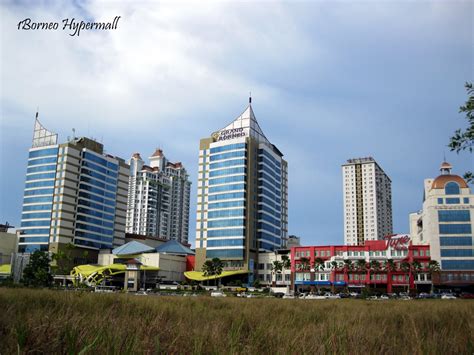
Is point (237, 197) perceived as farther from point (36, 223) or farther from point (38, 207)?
point (36, 223)

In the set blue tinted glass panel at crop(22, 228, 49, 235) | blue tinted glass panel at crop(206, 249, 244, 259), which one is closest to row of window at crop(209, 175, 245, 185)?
blue tinted glass panel at crop(206, 249, 244, 259)

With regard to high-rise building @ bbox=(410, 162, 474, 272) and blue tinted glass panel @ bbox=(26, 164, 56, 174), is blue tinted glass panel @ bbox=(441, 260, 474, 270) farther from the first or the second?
blue tinted glass panel @ bbox=(26, 164, 56, 174)

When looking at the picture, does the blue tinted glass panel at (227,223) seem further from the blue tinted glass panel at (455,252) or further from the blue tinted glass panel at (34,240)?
the blue tinted glass panel at (455,252)

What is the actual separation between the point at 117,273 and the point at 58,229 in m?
18.6

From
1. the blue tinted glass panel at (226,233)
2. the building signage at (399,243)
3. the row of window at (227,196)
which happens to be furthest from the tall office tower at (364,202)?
the blue tinted glass panel at (226,233)

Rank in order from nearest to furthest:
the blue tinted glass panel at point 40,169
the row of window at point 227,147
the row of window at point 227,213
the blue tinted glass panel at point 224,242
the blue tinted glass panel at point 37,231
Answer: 1. the blue tinted glass panel at point 224,242
2. the row of window at point 227,213
3. the row of window at point 227,147
4. the blue tinted glass panel at point 37,231
5. the blue tinted glass panel at point 40,169

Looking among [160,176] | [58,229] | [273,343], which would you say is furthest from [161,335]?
[160,176]

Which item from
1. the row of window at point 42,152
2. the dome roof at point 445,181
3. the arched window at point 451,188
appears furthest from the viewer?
the row of window at point 42,152

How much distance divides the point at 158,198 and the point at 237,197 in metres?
82.3

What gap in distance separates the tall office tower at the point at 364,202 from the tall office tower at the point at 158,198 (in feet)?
226

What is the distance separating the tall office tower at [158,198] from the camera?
563ft

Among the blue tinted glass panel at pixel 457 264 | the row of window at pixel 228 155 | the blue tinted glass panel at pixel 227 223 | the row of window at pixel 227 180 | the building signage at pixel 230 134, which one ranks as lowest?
the blue tinted glass panel at pixel 457 264

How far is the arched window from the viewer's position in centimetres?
8731

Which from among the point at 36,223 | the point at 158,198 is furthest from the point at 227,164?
the point at 158,198
